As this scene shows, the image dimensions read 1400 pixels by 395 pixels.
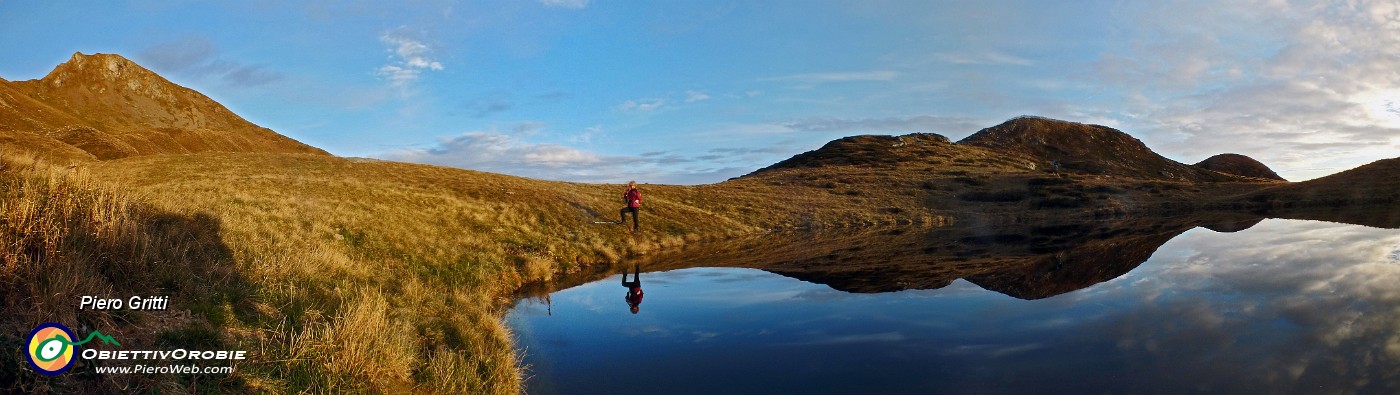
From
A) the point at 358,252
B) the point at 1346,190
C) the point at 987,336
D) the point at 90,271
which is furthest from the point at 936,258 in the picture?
the point at 1346,190

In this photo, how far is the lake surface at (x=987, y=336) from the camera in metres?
10.2

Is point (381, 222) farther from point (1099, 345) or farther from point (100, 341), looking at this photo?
point (1099, 345)

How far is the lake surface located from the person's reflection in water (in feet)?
1.35

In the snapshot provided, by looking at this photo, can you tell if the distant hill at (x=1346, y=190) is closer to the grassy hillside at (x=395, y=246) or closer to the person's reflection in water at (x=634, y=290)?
the grassy hillside at (x=395, y=246)

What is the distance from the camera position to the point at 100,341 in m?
7.14

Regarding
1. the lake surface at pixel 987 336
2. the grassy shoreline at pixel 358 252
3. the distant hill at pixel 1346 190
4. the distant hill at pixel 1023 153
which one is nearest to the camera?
the grassy shoreline at pixel 358 252

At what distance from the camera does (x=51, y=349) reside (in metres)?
6.43

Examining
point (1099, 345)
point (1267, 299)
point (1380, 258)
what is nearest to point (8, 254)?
point (1099, 345)

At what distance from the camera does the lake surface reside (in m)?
10.2

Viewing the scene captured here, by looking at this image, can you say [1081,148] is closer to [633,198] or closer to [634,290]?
[633,198]

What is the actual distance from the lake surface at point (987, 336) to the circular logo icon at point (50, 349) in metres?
5.81

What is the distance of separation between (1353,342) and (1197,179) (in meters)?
163

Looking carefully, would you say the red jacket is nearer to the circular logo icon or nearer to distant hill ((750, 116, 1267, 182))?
the circular logo icon

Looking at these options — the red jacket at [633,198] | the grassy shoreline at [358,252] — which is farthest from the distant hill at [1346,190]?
the red jacket at [633,198]
